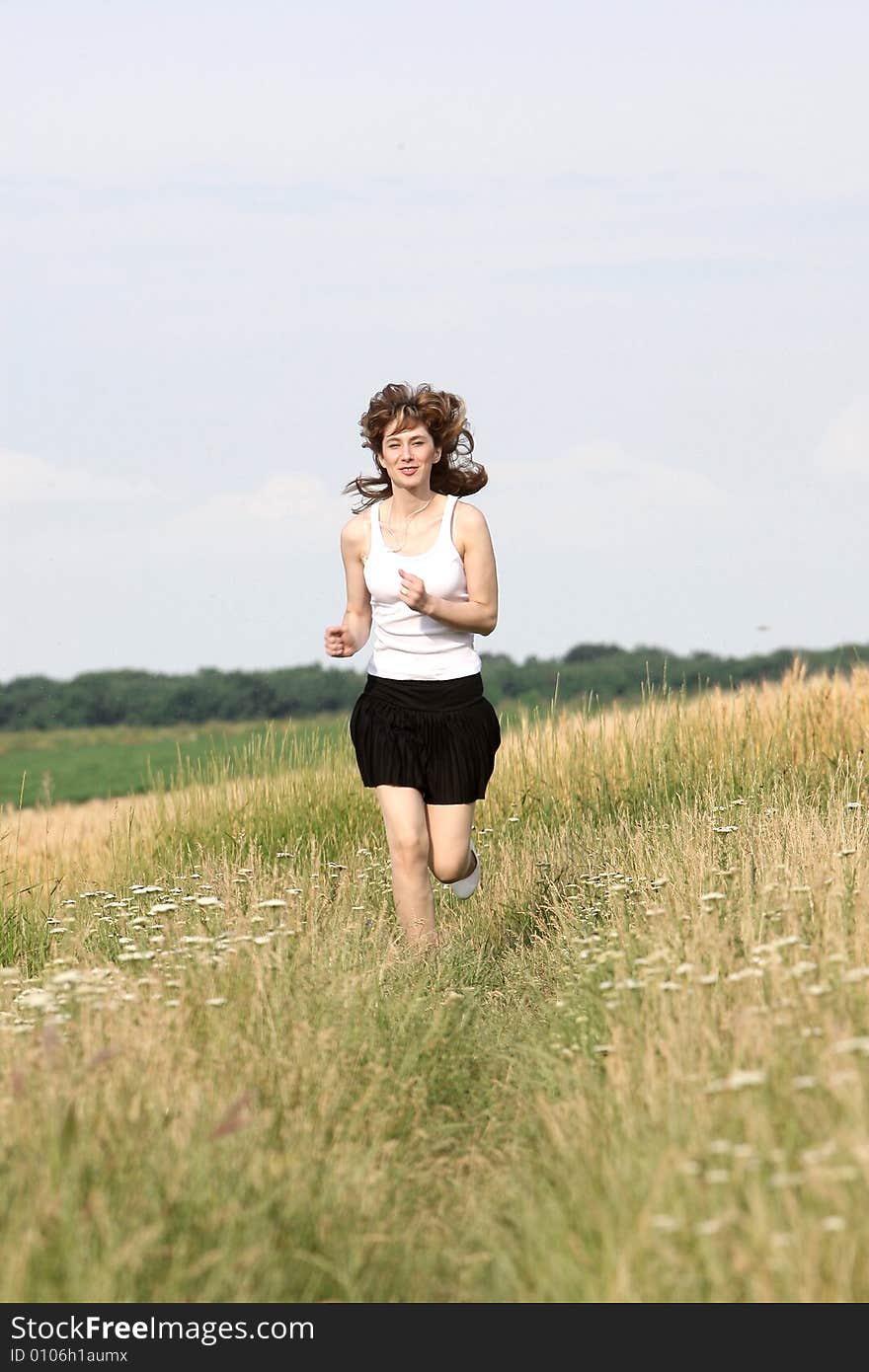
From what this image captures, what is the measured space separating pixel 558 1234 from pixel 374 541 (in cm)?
374

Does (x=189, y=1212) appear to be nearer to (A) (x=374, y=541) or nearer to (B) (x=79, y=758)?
(A) (x=374, y=541)

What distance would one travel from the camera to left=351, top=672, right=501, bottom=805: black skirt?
6.77m

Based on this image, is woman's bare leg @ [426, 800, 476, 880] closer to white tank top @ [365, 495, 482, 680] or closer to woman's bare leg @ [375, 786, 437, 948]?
woman's bare leg @ [375, 786, 437, 948]

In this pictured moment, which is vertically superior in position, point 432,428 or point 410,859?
→ point 432,428

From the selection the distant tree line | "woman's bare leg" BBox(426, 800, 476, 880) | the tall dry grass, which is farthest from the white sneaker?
the distant tree line

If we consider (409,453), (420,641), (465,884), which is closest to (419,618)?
(420,641)

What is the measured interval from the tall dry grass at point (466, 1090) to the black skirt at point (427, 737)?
0.79m

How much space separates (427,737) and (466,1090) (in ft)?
5.80

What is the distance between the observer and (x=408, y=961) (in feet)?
21.3

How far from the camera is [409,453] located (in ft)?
22.1

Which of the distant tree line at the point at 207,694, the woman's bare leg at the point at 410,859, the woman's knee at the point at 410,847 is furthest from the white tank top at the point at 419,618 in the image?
the distant tree line at the point at 207,694

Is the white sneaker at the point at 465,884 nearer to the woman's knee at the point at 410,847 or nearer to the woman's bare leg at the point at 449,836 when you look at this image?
the woman's bare leg at the point at 449,836

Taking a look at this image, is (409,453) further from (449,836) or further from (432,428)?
(449,836)
